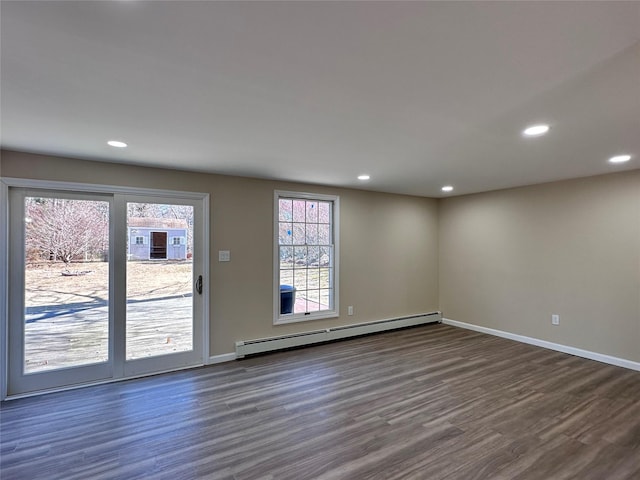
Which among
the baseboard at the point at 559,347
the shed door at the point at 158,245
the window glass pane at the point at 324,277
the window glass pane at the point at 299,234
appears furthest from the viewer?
the window glass pane at the point at 324,277

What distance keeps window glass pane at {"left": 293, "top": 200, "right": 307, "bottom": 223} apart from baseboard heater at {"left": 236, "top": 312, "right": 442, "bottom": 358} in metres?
1.64

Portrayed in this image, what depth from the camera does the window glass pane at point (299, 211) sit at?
4.76 metres

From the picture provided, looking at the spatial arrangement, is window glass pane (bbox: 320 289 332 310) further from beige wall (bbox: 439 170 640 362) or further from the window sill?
beige wall (bbox: 439 170 640 362)

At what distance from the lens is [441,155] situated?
3223mm

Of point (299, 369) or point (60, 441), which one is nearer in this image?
point (60, 441)

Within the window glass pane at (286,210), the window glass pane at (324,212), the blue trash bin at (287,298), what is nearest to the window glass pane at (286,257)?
the blue trash bin at (287,298)

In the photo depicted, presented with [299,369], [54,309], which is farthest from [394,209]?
[54,309]

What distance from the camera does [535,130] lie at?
2.50 m

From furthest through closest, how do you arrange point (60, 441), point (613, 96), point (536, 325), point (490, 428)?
point (536, 325), point (490, 428), point (60, 441), point (613, 96)

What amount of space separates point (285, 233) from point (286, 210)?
33 cm

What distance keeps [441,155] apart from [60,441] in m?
3.97

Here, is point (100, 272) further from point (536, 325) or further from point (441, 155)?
point (536, 325)

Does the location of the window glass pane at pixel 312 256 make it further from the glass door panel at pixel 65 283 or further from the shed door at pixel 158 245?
the glass door panel at pixel 65 283

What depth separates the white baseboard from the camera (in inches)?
156
